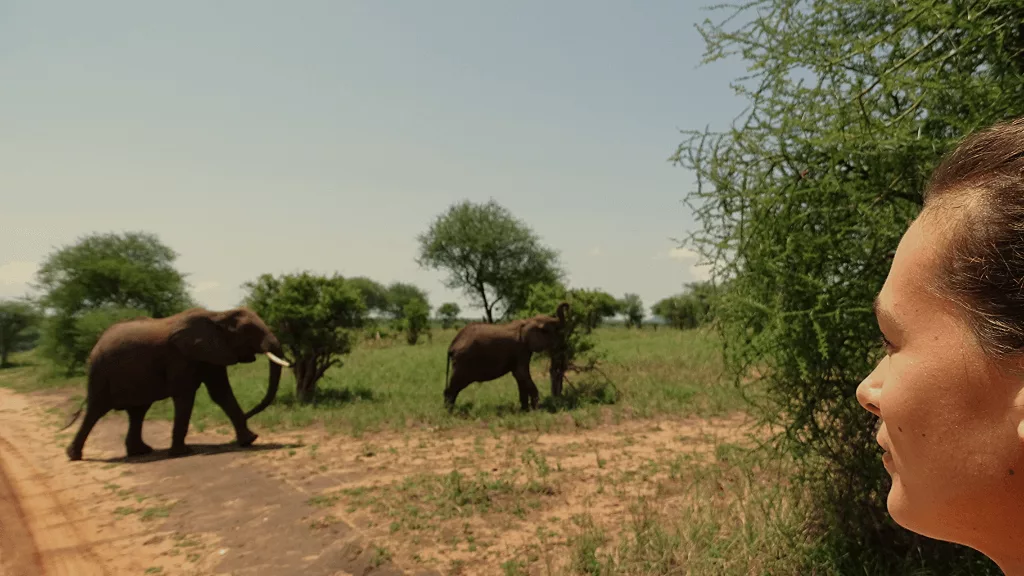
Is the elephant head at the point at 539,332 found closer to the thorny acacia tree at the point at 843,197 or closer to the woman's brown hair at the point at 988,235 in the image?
the thorny acacia tree at the point at 843,197

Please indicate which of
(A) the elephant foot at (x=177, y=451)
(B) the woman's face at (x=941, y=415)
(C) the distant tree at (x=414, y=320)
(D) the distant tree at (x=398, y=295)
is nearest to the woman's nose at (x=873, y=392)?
(B) the woman's face at (x=941, y=415)

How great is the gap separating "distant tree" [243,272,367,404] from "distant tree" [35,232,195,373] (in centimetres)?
1165

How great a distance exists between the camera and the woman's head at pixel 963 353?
95 cm

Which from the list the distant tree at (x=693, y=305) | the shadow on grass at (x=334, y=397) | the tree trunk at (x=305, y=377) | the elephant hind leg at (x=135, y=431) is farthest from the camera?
the tree trunk at (x=305, y=377)

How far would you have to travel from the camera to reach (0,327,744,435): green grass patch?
37.5 ft

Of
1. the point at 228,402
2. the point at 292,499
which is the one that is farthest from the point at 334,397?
the point at 292,499

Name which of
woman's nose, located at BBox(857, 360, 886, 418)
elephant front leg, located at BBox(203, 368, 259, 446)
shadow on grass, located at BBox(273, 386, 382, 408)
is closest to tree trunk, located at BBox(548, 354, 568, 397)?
shadow on grass, located at BBox(273, 386, 382, 408)

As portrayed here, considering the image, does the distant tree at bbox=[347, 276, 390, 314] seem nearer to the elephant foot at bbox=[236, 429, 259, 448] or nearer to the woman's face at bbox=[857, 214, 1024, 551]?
Answer: the elephant foot at bbox=[236, 429, 259, 448]

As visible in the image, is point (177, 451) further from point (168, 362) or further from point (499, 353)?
point (499, 353)

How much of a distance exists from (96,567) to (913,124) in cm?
737

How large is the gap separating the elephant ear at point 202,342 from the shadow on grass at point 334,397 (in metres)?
4.28

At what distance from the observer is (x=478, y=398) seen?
14.1 meters

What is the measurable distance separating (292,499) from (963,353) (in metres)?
7.31

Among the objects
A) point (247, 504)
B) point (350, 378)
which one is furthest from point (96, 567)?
point (350, 378)
